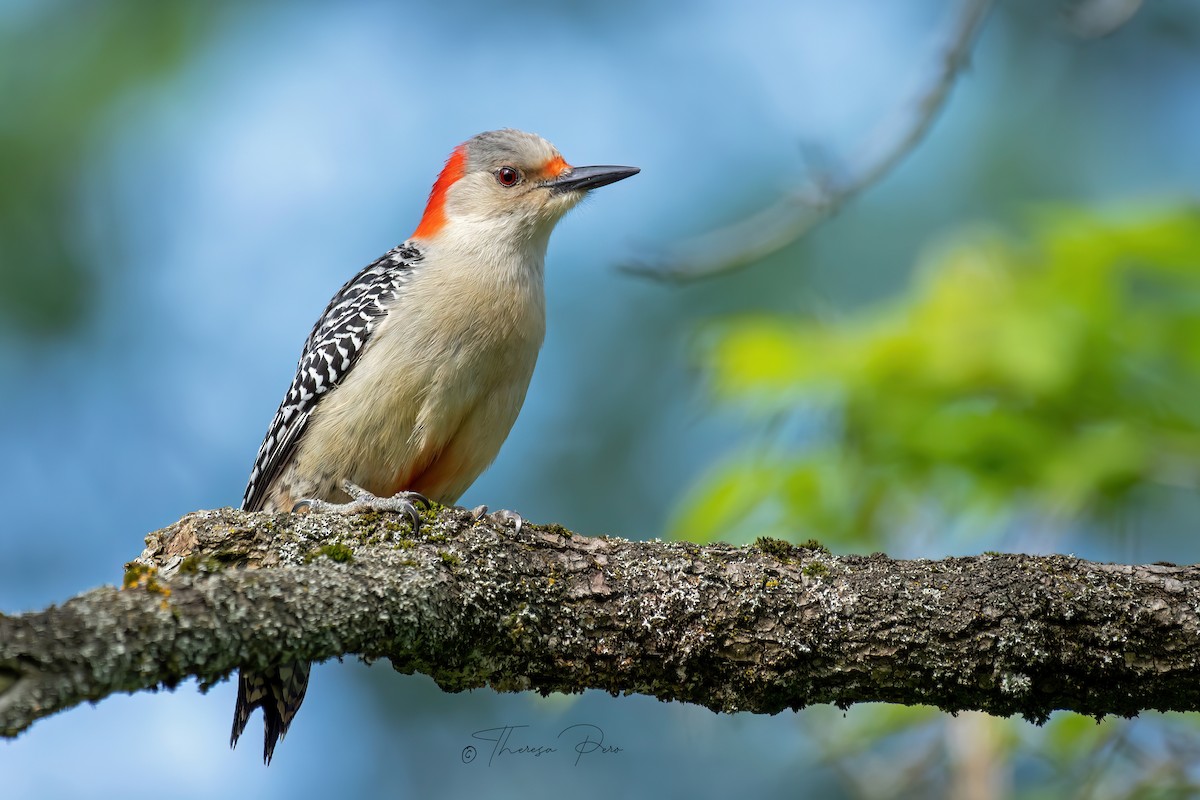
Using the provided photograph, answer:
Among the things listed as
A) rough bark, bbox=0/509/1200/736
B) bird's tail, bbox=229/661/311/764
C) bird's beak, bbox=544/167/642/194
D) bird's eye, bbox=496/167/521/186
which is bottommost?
rough bark, bbox=0/509/1200/736

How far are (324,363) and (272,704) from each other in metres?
2.15

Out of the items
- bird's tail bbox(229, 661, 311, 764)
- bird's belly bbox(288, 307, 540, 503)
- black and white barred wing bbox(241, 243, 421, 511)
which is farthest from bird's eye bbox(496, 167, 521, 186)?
bird's tail bbox(229, 661, 311, 764)

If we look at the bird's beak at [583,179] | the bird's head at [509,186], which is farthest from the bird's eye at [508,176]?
the bird's beak at [583,179]

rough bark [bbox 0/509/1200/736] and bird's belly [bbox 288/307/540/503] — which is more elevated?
bird's belly [bbox 288/307/540/503]

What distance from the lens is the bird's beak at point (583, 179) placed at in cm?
784

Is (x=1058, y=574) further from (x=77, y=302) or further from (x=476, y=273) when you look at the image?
(x=77, y=302)

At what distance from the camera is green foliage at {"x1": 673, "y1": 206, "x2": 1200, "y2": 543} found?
5203 millimetres

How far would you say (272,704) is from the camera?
213 inches

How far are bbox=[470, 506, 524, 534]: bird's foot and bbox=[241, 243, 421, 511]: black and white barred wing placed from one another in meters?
2.17

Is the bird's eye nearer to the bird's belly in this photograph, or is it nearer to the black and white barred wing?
the black and white barred wing

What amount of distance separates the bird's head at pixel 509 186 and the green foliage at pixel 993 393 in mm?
2366

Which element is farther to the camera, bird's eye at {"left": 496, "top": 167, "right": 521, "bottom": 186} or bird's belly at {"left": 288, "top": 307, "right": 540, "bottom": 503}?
bird's eye at {"left": 496, "top": 167, "right": 521, "bottom": 186}

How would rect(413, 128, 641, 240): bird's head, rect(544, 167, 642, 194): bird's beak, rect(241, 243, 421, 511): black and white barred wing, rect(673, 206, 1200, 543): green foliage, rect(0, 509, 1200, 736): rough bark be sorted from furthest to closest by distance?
rect(544, 167, 642, 194): bird's beak → rect(413, 128, 641, 240): bird's head → rect(241, 243, 421, 511): black and white barred wing → rect(673, 206, 1200, 543): green foliage → rect(0, 509, 1200, 736): rough bark

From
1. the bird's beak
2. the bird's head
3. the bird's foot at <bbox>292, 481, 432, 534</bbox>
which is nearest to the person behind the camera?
the bird's foot at <bbox>292, 481, 432, 534</bbox>
